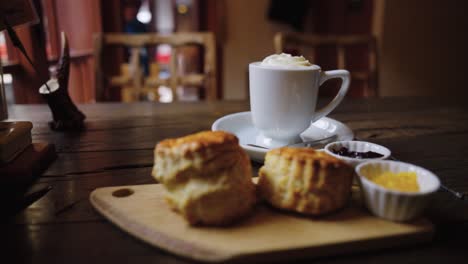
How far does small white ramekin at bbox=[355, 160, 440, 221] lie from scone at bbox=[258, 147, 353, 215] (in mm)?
31

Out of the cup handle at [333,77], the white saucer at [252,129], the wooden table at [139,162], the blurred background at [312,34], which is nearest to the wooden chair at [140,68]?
the wooden table at [139,162]

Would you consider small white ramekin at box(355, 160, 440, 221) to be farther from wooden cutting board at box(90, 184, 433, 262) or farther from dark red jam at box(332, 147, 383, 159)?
dark red jam at box(332, 147, 383, 159)

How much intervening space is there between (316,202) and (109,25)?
3395 mm

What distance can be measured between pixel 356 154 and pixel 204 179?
0.36 meters

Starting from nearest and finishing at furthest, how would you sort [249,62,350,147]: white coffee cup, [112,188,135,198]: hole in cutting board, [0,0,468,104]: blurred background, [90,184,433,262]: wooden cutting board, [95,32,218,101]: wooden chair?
1. [90,184,433,262]: wooden cutting board
2. [112,188,135,198]: hole in cutting board
3. [249,62,350,147]: white coffee cup
4. [95,32,218,101]: wooden chair
5. [0,0,468,104]: blurred background

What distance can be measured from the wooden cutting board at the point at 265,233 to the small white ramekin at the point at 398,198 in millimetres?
13

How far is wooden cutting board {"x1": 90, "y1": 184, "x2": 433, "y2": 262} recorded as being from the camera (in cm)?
46

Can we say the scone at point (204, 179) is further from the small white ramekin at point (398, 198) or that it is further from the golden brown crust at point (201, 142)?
the small white ramekin at point (398, 198)

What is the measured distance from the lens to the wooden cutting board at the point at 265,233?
458 millimetres

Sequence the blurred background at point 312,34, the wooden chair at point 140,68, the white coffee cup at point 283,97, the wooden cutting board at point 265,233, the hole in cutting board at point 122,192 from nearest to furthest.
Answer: the wooden cutting board at point 265,233 < the hole in cutting board at point 122,192 < the white coffee cup at point 283,97 < the wooden chair at point 140,68 < the blurred background at point 312,34

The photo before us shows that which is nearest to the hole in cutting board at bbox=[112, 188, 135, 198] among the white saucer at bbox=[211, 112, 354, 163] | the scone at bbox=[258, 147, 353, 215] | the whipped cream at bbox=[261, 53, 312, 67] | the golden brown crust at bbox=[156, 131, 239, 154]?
the golden brown crust at bbox=[156, 131, 239, 154]

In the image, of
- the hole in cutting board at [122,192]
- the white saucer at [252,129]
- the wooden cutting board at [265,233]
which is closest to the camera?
the wooden cutting board at [265,233]

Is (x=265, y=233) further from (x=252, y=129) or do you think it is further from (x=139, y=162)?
(x=252, y=129)

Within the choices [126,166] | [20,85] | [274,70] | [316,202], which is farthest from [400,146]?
[20,85]
